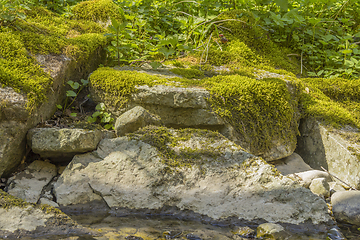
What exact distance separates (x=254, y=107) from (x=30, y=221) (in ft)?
8.82

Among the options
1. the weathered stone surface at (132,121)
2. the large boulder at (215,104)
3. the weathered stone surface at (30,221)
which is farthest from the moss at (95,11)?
the weathered stone surface at (30,221)

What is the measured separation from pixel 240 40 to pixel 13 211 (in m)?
4.37

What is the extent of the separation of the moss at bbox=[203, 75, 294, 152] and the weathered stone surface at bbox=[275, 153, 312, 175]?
36 centimetres

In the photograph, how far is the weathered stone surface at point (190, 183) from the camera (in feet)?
7.75

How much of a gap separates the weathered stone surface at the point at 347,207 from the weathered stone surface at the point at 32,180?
9.37ft

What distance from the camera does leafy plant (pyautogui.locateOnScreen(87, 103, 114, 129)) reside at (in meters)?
3.32

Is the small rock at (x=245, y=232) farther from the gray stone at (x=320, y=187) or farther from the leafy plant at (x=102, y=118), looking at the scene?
the leafy plant at (x=102, y=118)

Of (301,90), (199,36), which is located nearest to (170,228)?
(301,90)

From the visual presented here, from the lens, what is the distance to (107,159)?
275cm

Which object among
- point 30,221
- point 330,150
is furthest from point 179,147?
point 330,150

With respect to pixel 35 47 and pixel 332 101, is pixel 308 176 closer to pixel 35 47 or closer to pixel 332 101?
pixel 332 101

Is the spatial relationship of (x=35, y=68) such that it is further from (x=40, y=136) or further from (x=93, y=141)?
(x=93, y=141)

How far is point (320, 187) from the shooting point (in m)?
2.98

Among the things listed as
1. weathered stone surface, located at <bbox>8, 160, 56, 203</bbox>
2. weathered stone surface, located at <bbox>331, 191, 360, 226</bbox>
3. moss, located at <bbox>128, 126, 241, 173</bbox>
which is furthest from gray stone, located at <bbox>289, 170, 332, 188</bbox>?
weathered stone surface, located at <bbox>8, 160, 56, 203</bbox>
